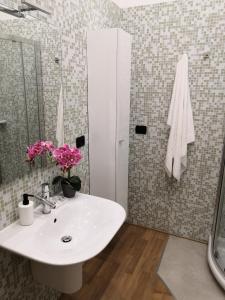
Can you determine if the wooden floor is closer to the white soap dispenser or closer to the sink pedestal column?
the sink pedestal column

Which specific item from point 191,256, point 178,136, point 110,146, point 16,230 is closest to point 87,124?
point 110,146

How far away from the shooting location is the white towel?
6.73ft

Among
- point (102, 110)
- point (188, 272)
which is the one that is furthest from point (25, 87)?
point (188, 272)

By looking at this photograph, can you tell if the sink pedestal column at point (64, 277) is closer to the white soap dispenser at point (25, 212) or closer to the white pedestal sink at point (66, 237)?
the white pedestal sink at point (66, 237)

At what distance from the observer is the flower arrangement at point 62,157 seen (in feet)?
4.38

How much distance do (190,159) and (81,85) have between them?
4.09ft

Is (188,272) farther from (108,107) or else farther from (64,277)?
(108,107)

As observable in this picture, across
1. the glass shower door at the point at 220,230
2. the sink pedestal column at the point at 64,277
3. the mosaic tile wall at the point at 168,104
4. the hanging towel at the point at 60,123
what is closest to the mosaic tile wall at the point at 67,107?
the hanging towel at the point at 60,123

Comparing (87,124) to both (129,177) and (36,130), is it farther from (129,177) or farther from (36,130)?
(129,177)

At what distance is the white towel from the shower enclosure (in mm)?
359

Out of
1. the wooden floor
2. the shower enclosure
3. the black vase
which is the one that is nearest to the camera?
the black vase

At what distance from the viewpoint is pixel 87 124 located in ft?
6.44

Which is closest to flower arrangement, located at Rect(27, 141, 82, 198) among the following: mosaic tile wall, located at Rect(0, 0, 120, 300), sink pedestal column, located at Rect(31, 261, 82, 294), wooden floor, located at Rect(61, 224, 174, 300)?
mosaic tile wall, located at Rect(0, 0, 120, 300)

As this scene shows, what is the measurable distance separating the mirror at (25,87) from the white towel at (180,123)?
43.3 inches
